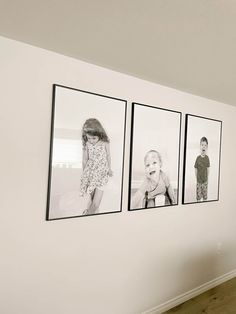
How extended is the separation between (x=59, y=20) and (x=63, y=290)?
6.11 ft

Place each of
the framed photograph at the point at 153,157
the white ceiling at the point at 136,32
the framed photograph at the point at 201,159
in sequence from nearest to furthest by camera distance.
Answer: the white ceiling at the point at 136,32 < the framed photograph at the point at 153,157 < the framed photograph at the point at 201,159

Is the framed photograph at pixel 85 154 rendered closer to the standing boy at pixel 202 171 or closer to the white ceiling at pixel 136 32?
the white ceiling at pixel 136 32

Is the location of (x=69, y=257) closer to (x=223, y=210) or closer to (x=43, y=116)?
(x=43, y=116)

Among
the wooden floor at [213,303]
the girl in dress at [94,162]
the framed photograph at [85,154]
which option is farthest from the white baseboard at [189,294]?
the girl in dress at [94,162]

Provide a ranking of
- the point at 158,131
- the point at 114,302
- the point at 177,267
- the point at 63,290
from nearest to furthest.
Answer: the point at 63,290
the point at 114,302
the point at 158,131
the point at 177,267

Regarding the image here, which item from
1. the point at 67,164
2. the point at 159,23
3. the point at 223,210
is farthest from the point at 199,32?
the point at 223,210

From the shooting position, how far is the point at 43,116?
6.23ft

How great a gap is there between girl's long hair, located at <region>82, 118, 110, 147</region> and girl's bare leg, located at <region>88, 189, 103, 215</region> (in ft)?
1.36

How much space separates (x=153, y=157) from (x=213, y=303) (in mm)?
1754

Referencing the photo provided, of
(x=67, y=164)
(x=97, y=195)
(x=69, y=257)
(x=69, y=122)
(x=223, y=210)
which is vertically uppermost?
(x=69, y=122)

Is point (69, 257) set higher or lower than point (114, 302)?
higher

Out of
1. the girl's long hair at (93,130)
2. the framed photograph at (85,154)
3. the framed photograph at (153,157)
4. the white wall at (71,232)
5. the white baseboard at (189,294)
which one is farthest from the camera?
the white baseboard at (189,294)

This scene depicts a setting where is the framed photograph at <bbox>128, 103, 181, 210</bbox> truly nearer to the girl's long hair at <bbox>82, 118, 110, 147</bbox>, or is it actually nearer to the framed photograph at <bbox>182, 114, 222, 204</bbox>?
the framed photograph at <bbox>182, 114, 222, 204</bbox>

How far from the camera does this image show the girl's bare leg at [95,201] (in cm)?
215
